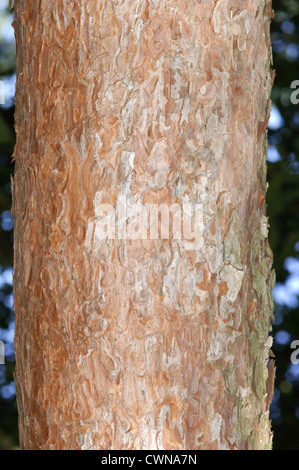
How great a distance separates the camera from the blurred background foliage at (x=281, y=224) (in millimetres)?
2904

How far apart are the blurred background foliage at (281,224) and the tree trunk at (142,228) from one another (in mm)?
1664

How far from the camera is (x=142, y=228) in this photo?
1141 mm

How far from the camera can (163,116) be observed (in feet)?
3.77

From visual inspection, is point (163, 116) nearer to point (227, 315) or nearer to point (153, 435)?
point (227, 315)

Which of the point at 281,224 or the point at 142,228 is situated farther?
the point at 281,224

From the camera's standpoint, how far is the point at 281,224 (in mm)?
2980

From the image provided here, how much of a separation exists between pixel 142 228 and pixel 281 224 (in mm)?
1941

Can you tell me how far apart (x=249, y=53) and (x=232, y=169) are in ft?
0.76

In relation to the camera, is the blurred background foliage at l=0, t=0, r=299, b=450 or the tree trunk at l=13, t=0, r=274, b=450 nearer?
the tree trunk at l=13, t=0, r=274, b=450

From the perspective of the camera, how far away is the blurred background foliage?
9.53 feet

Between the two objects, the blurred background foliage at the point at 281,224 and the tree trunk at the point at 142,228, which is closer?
the tree trunk at the point at 142,228

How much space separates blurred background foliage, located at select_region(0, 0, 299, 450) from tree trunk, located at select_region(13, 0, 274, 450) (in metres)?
1.66
